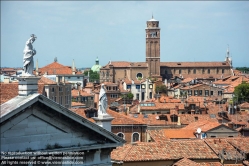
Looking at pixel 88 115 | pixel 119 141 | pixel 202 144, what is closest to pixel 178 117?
pixel 88 115

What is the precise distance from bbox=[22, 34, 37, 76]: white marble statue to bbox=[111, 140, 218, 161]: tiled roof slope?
30.4ft

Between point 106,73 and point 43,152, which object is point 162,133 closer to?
point 43,152

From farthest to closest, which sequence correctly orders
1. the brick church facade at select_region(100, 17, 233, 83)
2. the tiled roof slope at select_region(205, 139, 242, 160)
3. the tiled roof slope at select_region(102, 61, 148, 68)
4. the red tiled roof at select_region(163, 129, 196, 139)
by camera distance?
the tiled roof slope at select_region(102, 61, 148, 68)
the brick church facade at select_region(100, 17, 233, 83)
the red tiled roof at select_region(163, 129, 196, 139)
the tiled roof slope at select_region(205, 139, 242, 160)

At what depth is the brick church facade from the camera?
12156cm

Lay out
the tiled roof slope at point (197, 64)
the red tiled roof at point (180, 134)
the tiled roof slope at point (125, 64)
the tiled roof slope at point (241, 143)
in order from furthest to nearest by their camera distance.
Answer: the tiled roof slope at point (197, 64), the tiled roof slope at point (125, 64), the red tiled roof at point (180, 134), the tiled roof slope at point (241, 143)

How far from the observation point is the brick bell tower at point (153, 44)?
4995 inches

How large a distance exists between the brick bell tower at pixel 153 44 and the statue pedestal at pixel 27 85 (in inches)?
4543

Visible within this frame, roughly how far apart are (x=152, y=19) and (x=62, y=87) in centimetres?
7926

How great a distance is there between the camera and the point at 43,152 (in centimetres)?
1055

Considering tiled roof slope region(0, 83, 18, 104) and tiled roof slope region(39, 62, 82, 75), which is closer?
tiled roof slope region(0, 83, 18, 104)

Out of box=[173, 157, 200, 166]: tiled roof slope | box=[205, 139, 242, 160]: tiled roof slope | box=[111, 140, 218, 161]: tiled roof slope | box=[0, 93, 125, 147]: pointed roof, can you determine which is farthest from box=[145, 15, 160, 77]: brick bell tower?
box=[0, 93, 125, 147]: pointed roof

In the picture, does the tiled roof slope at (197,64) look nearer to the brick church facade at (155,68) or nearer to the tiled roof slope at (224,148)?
the brick church facade at (155,68)

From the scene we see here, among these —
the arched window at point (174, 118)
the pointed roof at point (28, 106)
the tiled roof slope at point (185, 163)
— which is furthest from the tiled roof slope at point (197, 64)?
the pointed roof at point (28, 106)

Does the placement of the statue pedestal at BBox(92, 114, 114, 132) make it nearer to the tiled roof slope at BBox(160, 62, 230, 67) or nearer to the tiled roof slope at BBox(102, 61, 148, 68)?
the tiled roof slope at BBox(102, 61, 148, 68)
